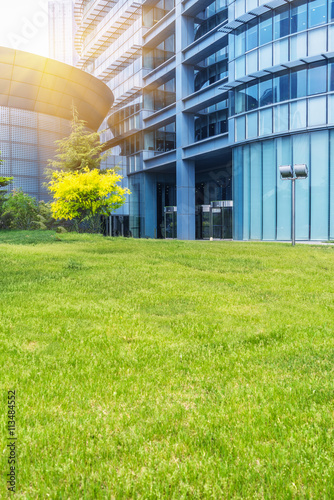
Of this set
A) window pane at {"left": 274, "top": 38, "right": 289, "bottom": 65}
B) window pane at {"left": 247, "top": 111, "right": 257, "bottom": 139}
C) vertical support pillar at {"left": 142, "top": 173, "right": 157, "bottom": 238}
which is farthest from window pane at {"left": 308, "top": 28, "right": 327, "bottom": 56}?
vertical support pillar at {"left": 142, "top": 173, "right": 157, "bottom": 238}

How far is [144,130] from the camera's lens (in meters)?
45.1

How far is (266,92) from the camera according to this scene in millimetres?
28594

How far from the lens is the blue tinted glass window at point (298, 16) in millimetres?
26219

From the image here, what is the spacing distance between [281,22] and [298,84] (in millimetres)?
4289

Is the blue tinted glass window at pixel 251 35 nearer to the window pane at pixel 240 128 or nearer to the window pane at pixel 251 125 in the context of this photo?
the window pane at pixel 251 125

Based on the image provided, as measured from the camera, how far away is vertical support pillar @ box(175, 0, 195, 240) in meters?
38.3

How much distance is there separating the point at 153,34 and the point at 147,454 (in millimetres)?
46773

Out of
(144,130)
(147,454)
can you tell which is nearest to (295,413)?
(147,454)

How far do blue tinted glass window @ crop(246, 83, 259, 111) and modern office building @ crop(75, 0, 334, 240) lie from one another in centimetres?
9

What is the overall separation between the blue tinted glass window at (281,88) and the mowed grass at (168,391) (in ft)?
75.5

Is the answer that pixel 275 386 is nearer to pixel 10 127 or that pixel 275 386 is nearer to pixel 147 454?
pixel 147 454

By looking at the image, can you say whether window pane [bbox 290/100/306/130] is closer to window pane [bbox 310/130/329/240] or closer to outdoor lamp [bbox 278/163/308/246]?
window pane [bbox 310/130/329/240]

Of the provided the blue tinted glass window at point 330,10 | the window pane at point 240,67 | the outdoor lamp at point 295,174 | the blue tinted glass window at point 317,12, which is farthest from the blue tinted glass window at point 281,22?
the outdoor lamp at point 295,174

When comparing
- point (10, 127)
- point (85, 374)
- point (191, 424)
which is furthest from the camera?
point (10, 127)
